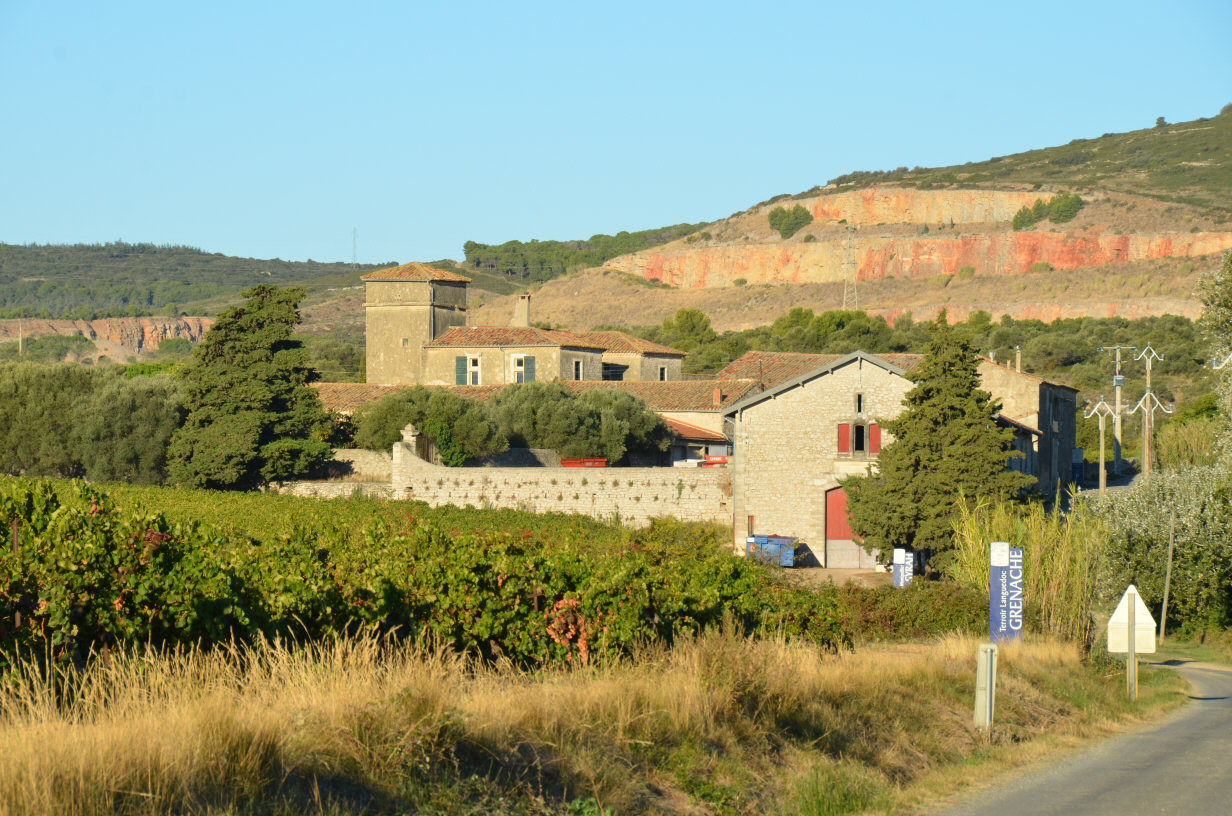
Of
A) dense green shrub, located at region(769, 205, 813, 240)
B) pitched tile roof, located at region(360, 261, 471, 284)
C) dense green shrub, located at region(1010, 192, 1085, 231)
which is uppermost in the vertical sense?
dense green shrub, located at region(769, 205, 813, 240)

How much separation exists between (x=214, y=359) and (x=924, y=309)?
3675 inches

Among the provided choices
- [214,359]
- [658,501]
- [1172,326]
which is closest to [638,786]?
[658,501]

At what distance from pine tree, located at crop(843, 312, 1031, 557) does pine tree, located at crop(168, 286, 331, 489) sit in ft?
70.4

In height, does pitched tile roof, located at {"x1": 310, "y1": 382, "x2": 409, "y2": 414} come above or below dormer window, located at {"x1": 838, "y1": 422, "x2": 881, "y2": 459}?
above

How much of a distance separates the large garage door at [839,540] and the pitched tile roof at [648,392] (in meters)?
14.0

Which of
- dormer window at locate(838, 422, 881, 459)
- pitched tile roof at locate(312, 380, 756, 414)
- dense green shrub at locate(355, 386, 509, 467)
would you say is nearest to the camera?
dormer window at locate(838, 422, 881, 459)

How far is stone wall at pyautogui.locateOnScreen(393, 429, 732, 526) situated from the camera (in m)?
42.5

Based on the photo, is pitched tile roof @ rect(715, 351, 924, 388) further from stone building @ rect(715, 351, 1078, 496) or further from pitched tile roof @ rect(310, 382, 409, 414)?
pitched tile roof @ rect(310, 382, 409, 414)

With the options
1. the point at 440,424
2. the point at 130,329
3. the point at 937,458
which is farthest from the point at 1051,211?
the point at 937,458

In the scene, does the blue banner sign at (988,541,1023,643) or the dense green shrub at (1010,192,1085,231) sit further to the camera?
the dense green shrub at (1010,192,1085,231)

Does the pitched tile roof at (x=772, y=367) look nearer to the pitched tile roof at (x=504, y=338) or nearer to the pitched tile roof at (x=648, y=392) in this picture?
the pitched tile roof at (x=648, y=392)

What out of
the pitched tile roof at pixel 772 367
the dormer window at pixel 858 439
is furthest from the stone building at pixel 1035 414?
the pitched tile roof at pixel 772 367

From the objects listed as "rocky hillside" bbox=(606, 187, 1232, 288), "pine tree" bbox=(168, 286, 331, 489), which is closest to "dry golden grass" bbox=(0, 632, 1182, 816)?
"pine tree" bbox=(168, 286, 331, 489)

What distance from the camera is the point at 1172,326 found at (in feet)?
306
